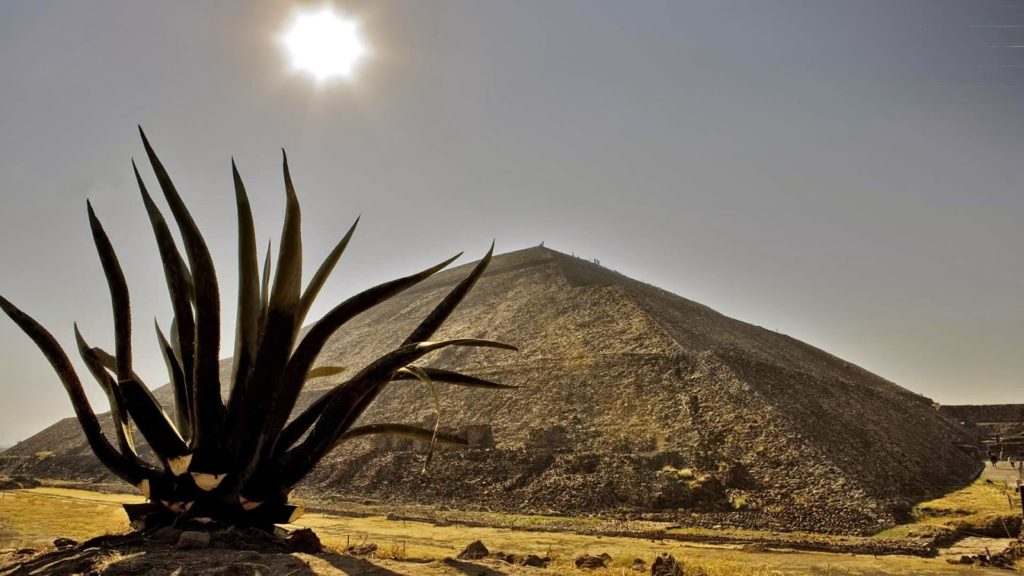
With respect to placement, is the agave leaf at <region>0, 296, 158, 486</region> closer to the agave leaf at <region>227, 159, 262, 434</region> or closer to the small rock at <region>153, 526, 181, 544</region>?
the small rock at <region>153, 526, 181, 544</region>

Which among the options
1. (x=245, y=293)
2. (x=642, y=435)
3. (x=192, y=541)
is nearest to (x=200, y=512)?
(x=192, y=541)

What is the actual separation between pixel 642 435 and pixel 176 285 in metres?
21.0

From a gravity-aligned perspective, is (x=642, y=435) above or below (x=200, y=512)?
above

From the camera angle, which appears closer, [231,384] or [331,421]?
[231,384]

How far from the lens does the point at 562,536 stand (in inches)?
645

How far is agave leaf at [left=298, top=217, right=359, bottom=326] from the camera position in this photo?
5785 mm

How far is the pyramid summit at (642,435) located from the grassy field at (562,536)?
4.76 feet

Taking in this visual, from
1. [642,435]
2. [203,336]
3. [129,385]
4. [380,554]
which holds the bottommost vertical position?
[380,554]

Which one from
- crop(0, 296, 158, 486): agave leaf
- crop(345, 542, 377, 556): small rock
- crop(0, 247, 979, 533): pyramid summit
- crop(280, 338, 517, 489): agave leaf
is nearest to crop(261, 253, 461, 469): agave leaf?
crop(280, 338, 517, 489): agave leaf

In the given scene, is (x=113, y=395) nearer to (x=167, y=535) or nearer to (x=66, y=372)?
(x=66, y=372)

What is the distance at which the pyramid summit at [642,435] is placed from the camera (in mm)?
19250

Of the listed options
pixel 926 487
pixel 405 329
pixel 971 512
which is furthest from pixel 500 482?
pixel 405 329

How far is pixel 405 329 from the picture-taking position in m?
46.8

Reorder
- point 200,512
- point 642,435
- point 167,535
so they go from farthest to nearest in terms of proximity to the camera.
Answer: point 642,435
point 200,512
point 167,535
